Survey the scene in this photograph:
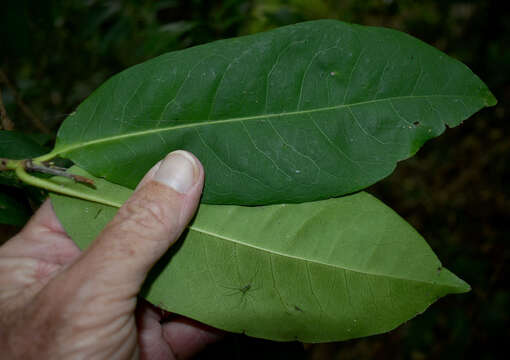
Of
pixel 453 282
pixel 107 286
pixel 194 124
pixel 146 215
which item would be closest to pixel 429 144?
pixel 453 282

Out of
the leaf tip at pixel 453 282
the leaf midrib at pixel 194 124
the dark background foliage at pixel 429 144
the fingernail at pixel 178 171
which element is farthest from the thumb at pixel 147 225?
the leaf tip at pixel 453 282

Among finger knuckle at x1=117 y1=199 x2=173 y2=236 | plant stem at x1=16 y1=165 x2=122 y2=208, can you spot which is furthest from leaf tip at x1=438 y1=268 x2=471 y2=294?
plant stem at x1=16 y1=165 x2=122 y2=208

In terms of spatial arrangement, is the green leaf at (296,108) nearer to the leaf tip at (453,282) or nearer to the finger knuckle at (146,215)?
the finger knuckle at (146,215)

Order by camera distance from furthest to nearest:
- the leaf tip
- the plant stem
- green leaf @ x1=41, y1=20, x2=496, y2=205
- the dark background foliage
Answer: the dark background foliage < the plant stem < green leaf @ x1=41, y1=20, x2=496, y2=205 < the leaf tip

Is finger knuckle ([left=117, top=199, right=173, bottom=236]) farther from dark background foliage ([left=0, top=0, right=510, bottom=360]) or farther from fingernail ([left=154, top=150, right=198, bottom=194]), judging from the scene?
dark background foliage ([left=0, top=0, right=510, bottom=360])

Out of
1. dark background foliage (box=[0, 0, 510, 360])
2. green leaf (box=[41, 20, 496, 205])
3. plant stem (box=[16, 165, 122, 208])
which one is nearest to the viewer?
green leaf (box=[41, 20, 496, 205])

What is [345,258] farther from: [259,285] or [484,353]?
[484,353]

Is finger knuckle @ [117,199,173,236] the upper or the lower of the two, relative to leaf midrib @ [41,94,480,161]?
lower
